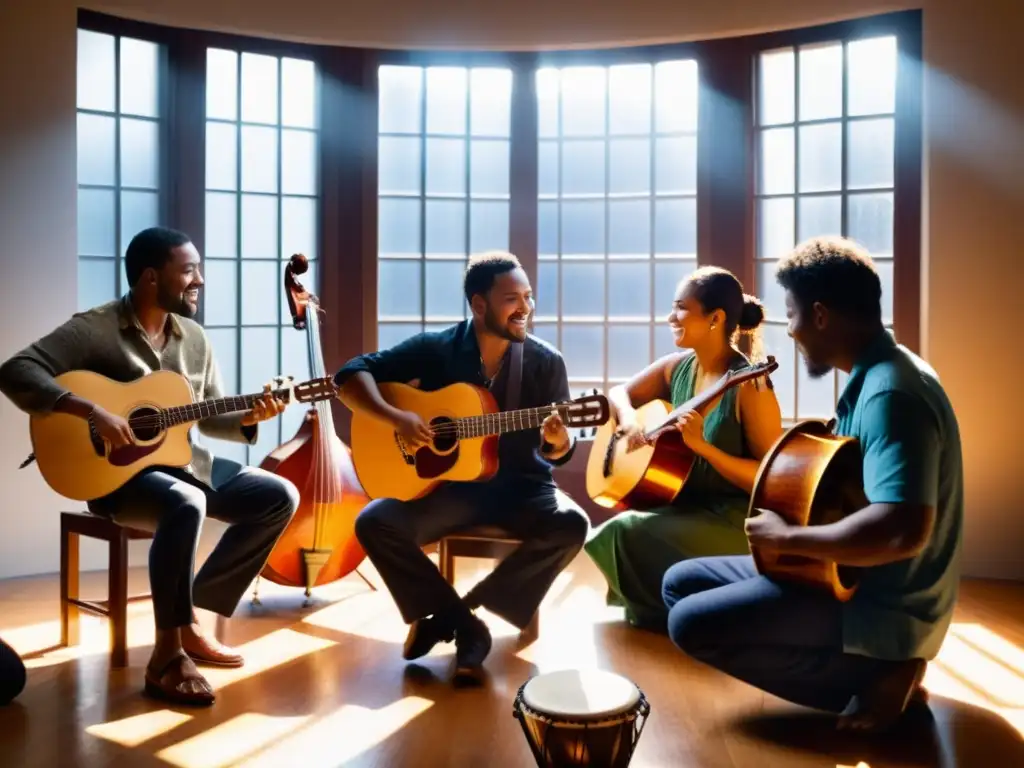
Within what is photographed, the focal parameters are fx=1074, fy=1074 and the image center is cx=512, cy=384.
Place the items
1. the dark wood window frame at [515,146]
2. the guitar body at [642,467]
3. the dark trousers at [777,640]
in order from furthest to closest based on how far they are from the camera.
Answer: the dark wood window frame at [515,146] → the guitar body at [642,467] → the dark trousers at [777,640]

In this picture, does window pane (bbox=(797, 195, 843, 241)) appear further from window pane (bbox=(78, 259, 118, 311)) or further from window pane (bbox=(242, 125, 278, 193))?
window pane (bbox=(78, 259, 118, 311))

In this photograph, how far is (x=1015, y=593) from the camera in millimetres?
4184

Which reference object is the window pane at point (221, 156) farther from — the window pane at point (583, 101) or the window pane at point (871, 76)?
the window pane at point (871, 76)

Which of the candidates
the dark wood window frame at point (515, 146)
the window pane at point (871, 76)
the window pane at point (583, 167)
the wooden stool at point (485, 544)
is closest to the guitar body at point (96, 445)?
the wooden stool at point (485, 544)

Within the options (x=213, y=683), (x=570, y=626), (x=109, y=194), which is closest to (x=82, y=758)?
(x=213, y=683)

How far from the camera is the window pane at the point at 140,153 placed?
15.8 feet

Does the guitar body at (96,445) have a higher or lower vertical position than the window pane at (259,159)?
lower

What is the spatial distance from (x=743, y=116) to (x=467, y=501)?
2.48 m

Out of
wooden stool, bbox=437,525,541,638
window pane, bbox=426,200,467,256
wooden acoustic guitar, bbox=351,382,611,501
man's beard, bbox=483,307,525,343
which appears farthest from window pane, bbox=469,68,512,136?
wooden stool, bbox=437,525,541,638

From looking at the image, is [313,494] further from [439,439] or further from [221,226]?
[221,226]

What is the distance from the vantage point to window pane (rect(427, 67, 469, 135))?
529cm

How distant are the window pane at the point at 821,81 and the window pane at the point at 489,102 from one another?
4.60ft

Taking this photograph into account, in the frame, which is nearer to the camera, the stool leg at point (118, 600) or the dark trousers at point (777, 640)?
the dark trousers at point (777, 640)

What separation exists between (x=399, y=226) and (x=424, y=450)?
6.96 feet
